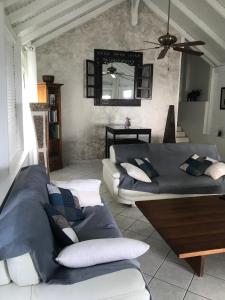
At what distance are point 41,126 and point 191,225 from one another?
3.03 meters

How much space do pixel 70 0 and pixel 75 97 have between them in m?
2.14

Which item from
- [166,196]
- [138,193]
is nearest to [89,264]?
[138,193]

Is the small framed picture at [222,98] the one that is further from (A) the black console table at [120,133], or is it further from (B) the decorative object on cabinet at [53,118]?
(B) the decorative object on cabinet at [53,118]

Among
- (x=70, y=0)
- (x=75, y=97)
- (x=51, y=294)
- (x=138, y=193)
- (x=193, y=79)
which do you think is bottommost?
(x=138, y=193)

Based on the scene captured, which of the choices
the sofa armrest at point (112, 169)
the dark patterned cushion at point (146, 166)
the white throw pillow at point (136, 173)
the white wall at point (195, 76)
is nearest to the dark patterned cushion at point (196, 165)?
the dark patterned cushion at point (146, 166)

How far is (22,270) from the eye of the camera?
3.95 ft

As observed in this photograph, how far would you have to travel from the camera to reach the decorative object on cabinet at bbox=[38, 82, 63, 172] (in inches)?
193

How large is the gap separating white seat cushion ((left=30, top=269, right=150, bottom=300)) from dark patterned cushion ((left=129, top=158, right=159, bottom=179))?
213 centimetres

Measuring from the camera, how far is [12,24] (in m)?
3.34

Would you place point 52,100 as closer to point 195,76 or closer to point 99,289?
point 99,289

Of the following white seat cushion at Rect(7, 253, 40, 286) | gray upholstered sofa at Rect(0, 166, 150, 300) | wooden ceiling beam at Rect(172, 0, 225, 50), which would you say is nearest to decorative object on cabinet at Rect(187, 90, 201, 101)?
wooden ceiling beam at Rect(172, 0, 225, 50)

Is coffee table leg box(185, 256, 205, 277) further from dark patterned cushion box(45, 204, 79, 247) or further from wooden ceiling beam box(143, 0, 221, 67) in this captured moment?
wooden ceiling beam box(143, 0, 221, 67)

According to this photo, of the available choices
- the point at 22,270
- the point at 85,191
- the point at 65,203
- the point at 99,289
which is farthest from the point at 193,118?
the point at 22,270

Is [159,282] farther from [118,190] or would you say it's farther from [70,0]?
[70,0]
